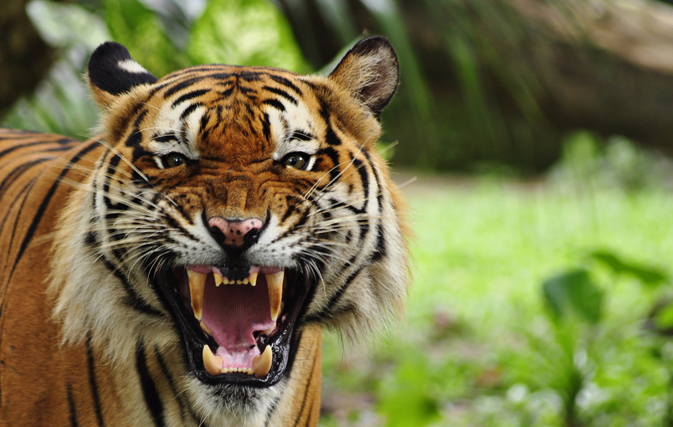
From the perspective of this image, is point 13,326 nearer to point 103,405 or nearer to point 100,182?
point 103,405

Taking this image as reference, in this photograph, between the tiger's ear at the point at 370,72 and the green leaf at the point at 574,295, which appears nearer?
the tiger's ear at the point at 370,72

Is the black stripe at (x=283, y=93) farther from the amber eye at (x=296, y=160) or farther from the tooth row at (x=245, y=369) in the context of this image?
the tooth row at (x=245, y=369)

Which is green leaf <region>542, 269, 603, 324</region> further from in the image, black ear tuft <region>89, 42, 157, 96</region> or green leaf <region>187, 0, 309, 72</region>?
black ear tuft <region>89, 42, 157, 96</region>

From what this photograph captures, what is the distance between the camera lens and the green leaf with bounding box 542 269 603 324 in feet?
10.7

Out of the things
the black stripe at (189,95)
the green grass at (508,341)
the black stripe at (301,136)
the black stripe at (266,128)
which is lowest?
the green grass at (508,341)

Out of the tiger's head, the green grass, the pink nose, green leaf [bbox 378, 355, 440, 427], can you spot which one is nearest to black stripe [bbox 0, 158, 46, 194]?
the tiger's head

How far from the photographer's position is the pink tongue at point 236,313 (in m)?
1.39

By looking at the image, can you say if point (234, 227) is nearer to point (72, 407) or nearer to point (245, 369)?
point (245, 369)

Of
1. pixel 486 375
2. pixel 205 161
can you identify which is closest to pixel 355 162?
pixel 205 161

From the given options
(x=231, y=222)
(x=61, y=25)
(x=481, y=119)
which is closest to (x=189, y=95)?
(x=231, y=222)

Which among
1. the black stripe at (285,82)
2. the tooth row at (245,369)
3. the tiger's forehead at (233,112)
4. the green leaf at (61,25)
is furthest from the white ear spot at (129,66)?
the green leaf at (61,25)

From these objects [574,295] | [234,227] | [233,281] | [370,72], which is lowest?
[574,295]

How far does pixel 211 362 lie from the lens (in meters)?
1.35

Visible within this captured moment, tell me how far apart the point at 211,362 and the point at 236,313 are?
116 mm
